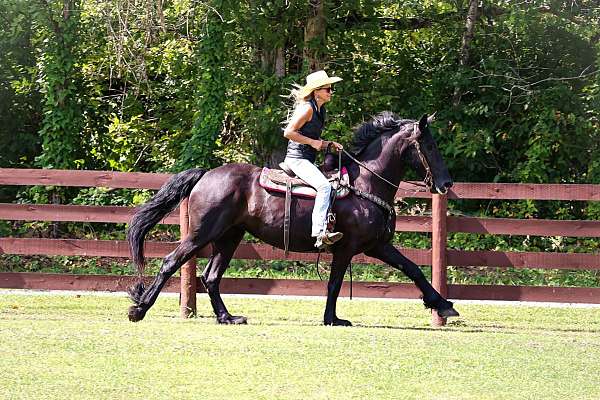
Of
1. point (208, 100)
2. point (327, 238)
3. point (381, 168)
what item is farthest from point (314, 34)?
point (327, 238)

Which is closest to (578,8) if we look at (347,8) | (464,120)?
(464,120)

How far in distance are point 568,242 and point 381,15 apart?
17.4 ft

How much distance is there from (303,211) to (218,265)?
108 cm

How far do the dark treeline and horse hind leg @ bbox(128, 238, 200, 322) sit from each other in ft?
27.9

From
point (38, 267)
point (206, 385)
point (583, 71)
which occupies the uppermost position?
point (583, 71)

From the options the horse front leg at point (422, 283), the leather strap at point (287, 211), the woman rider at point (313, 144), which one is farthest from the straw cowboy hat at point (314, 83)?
the horse front leg at point (422, 283)

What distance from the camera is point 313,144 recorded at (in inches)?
414

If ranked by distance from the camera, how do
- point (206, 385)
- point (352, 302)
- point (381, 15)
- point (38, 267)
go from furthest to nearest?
1. point (381, 15)
2. point (38, 267)
3. point (352, 302)
4. point (206, 385)

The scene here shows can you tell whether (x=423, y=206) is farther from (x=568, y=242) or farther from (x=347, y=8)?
(x=347, y=8)

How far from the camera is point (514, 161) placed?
65.6 feet

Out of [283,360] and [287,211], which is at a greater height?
[287,211]

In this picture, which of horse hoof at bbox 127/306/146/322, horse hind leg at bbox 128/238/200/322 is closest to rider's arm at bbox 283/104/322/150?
horse hind leg at bbox 128/238/200/322

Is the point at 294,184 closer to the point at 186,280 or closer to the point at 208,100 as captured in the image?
the point at 186,280

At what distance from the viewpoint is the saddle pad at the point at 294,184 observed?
1070 centimetres
